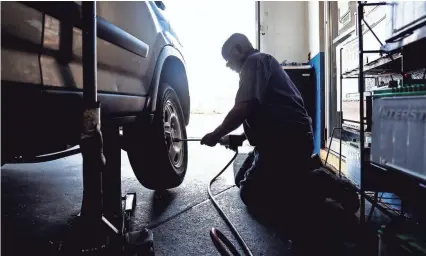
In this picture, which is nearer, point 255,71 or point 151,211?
point 255,71

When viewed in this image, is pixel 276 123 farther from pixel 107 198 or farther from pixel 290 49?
pixel 290 49

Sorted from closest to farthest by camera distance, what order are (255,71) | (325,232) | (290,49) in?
1. (325,232)
2. (255,71)
3. (290,49)

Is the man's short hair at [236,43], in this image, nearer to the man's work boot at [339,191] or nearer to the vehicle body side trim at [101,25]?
the vehicle body side trim at [101,25]

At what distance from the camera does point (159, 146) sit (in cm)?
187

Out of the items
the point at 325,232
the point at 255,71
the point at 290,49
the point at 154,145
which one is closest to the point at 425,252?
the point at 325,232

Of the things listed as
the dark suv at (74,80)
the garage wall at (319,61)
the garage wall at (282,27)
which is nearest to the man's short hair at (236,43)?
Answer: the dark suv at (74,80)

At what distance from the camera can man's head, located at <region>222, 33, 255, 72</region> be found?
195 centimetres

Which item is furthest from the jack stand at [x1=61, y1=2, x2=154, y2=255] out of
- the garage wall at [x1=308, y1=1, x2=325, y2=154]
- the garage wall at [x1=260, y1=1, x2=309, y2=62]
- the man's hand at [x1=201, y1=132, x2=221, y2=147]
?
the garage wall at [x1=260, y1=1, x2=309, y2=62]

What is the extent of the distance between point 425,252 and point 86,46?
107cm

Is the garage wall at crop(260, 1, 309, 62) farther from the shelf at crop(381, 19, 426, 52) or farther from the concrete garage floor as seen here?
the shelf at crop(381, 19, 426, 52)

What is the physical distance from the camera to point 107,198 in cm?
156

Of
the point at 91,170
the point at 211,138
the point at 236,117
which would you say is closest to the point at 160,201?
the point at 211,138

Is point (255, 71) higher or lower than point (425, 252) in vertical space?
higher

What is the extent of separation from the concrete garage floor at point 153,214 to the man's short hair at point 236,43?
951mm
